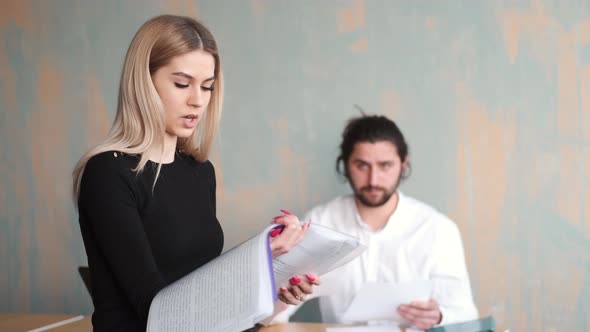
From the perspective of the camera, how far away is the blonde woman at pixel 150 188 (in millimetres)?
1293

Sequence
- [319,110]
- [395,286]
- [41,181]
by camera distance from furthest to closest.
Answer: [41,181] → [319,110] → [395,286]

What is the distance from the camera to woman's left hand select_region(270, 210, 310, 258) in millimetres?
1346

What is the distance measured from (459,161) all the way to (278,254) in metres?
1.93

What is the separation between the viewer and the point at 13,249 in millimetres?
3748

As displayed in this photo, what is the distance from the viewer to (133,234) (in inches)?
50.5

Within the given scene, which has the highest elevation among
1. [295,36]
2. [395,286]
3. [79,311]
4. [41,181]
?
[295,36]

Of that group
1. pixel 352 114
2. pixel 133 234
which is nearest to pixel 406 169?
pixel 352 114

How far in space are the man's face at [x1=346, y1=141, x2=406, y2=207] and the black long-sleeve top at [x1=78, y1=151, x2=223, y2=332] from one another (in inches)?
63.4

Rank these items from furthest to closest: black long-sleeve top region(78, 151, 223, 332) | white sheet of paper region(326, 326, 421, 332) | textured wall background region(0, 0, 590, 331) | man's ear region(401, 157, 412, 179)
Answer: man's ear region(401, 157, 412, 179), textured wall background region(0, 0, 590, 331), white sheet of paper region(326, 326, 421, 332), black long-sleeve top region(78, 151, 223, 332)

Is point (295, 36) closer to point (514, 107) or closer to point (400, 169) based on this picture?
point (400, 169)

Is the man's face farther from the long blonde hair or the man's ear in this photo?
the long blonde hair

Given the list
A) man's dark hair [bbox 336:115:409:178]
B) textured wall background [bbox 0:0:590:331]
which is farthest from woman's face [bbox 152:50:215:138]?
textured wall background [bbox 0:0:590:331]

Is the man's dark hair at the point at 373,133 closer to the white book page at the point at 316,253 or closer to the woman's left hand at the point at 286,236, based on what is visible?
the white book page at the point at 316,253

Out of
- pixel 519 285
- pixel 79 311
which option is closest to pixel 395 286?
pixel 519 285
